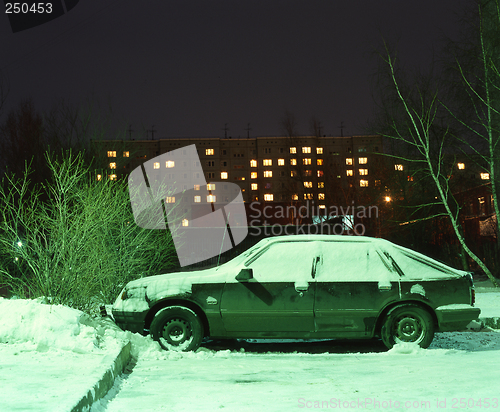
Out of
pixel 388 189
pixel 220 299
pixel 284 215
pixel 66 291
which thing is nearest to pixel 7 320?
pixel 66 291

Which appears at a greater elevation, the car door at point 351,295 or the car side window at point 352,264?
the car side window at point 352,264

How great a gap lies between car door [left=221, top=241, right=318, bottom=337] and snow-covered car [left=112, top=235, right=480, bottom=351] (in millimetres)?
14

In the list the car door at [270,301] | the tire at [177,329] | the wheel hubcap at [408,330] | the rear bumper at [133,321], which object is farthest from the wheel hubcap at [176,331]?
the wheel hubcap at [408,330]

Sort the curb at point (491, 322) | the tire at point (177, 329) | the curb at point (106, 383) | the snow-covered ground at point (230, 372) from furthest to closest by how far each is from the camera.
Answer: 1. the curb at point (491, 322)
2. the tire at point (177, 329)
3. the snow-covered ground at point (230, 372)
4. the curb at point (106, 383)

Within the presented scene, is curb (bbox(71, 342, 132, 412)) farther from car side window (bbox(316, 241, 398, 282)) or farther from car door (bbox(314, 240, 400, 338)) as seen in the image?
car side window (bbox(316, 241, 398, 282))

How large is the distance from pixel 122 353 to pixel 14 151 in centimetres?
2248

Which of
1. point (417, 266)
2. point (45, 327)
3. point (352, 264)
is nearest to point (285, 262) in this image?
point (352, 264)

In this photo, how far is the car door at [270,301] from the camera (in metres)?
6.62

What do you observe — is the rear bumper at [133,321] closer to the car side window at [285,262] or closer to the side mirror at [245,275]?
the side mirror at [245,275]

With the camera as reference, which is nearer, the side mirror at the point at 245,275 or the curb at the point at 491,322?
the side mirror at the point at 245,275

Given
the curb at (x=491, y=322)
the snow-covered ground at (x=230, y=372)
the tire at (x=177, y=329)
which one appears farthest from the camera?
the curb at (x=491, y=322)

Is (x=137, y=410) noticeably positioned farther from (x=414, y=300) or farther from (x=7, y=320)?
(x=414, y=300)

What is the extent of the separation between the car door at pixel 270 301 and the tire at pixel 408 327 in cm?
106

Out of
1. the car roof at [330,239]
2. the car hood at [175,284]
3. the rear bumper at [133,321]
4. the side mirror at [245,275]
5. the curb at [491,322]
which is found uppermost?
the car roof at [330,239]
